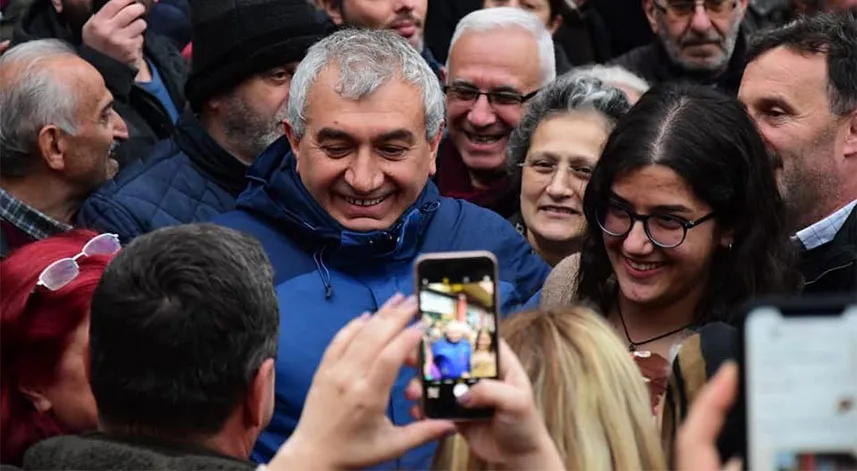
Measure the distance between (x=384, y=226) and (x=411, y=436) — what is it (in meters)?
1.66

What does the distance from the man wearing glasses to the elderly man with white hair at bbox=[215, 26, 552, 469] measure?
2761 millimetres

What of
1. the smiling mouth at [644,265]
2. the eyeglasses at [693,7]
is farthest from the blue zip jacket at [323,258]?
the eyeglasses at [693,7]

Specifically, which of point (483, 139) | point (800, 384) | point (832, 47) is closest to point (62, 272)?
point (800, 384)

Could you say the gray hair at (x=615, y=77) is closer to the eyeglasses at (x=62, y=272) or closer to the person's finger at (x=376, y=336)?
the eyeglasses at (x=62, y=272)

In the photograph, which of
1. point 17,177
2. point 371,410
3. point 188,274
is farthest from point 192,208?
point 371,410

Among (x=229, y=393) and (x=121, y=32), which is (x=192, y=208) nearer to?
(x=121, y=32)

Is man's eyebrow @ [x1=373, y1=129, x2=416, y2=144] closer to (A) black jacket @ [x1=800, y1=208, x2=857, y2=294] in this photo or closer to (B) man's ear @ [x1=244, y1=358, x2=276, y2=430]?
(A) black jacket @ [x1=800, y1=208, x2=857, y2=294]

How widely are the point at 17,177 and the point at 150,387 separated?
242cm

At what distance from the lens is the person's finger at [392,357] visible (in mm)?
2393

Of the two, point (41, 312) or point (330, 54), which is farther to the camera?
point (330, 54)

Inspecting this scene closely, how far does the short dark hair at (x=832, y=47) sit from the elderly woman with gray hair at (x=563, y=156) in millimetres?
510

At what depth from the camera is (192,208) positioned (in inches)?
193

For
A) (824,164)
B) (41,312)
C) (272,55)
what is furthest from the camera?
(272,55)

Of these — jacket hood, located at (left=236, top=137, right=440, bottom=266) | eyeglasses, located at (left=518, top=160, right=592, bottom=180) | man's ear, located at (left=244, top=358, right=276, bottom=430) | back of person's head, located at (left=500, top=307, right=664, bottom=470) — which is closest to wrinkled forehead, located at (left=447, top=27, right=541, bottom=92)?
eyeglasses, located at (left=518, top=160, right=592, bottom=180)
